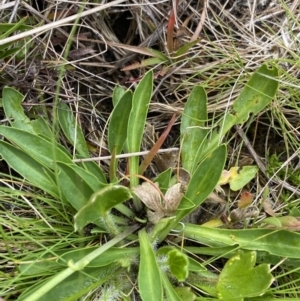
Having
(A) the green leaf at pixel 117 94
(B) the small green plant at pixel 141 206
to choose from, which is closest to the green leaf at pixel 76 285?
(B) the small green plant at pixel 141 206

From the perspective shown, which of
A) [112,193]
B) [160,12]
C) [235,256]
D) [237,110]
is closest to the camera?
[112,193]

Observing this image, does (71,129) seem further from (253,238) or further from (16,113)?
(253,238)

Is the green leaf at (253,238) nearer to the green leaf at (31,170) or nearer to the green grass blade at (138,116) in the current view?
the green grass blade at (138,116)

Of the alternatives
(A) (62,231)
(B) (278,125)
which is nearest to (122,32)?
(B) (278,125)

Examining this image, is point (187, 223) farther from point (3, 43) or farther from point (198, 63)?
point (3, 43)

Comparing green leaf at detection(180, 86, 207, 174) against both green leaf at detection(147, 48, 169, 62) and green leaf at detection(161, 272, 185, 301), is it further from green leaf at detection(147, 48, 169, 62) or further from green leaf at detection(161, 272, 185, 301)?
green leaf at detection(161, 272, 185, 301)

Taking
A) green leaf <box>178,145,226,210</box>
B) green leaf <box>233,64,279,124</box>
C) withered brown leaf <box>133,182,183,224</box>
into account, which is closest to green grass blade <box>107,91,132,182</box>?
withered brown leaf <box>133,182,183,224</box>

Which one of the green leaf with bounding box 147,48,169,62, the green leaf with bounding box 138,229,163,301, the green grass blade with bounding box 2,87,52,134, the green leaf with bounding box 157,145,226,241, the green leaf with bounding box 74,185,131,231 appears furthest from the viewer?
the green leaf with bounding box 147,48,169,62
